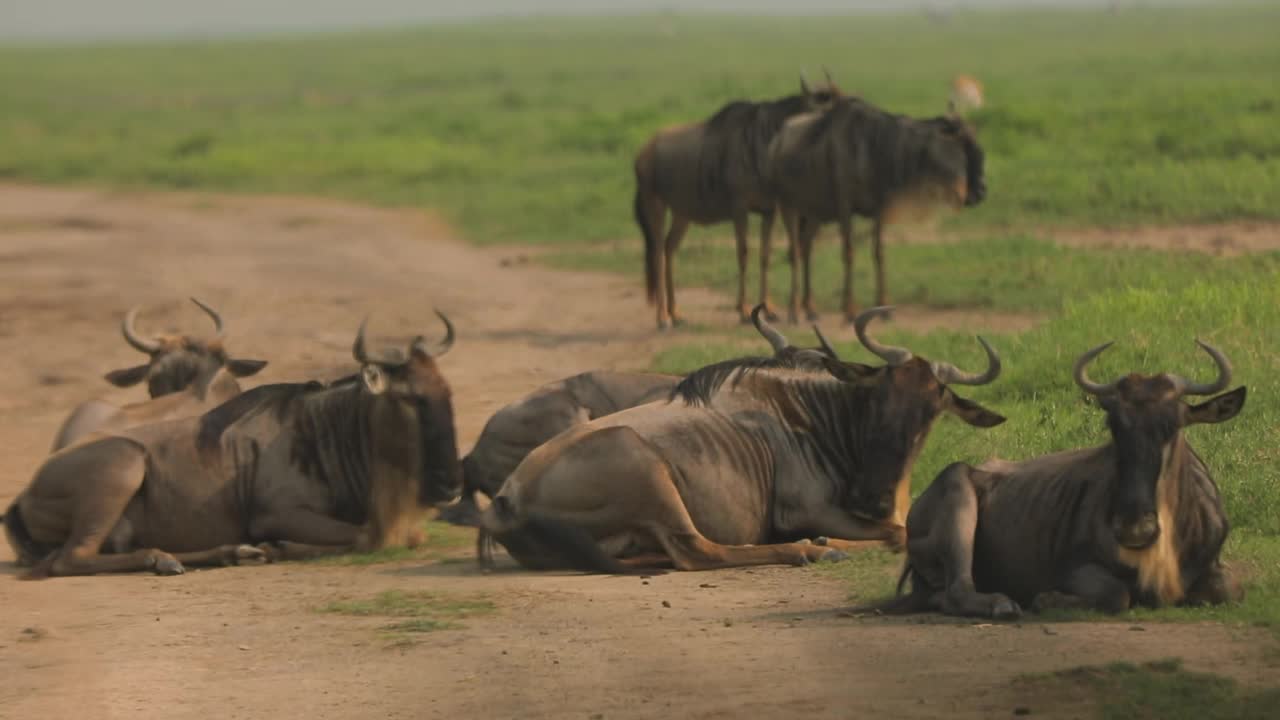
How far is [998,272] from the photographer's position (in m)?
16.2

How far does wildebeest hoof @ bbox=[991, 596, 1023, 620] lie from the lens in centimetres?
682

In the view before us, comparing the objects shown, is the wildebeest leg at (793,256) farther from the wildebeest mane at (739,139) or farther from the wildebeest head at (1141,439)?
the wildebeest head at (1141,439)

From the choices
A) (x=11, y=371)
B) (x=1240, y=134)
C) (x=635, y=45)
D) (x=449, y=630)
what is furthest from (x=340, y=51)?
(x=449, y=630)

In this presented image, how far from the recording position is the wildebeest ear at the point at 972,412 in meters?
8.14

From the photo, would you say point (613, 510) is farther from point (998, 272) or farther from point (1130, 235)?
point (1130, 235)

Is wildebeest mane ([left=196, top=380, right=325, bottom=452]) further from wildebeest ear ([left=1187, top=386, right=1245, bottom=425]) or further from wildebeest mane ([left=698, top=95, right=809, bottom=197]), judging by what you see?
wildebeest mane ([left=698, top=95, right=809, bottom=197])

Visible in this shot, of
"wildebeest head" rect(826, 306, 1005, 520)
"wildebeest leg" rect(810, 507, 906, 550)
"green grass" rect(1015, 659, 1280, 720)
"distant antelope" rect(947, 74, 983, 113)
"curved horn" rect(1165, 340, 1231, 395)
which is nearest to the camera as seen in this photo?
"green grass" rect(1015, 659, 1280, 720)

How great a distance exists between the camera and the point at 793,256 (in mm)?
15867

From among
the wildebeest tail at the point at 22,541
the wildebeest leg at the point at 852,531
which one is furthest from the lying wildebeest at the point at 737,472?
the wildebeest tail at the point at 22,541

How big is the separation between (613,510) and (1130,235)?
1063 cm

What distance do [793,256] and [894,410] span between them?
7583 millimetres

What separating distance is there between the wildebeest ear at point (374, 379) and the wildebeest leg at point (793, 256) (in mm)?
6820

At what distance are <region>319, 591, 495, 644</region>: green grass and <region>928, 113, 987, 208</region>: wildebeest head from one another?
337 inches

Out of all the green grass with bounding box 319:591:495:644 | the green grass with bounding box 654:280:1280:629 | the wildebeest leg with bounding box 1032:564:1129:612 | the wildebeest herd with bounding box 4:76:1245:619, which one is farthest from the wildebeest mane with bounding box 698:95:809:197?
the wildebeest leg with bounding box 1032:564:1129:612
